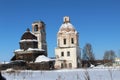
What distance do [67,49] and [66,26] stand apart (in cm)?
483

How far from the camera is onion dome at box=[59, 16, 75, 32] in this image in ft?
213

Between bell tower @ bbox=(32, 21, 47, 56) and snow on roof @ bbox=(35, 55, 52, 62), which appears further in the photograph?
bell tower @ bbox=(32, 21, 47, 56)

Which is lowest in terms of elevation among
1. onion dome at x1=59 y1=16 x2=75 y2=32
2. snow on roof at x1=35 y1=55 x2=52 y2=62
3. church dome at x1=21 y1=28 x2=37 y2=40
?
snow on roof at x1=35 y1=55 x2=52 y2=62

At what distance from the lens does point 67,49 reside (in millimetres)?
64125

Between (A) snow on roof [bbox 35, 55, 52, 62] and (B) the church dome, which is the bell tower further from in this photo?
(A) snow on roof [bbox 35, 55, 52, 62]

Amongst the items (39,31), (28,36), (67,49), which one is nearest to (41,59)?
(67,49)

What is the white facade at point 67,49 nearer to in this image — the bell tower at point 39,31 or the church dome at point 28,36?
the church dome at point 28,36

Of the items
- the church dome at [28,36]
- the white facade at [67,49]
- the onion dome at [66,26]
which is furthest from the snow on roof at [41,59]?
the onion dome at [66,26]

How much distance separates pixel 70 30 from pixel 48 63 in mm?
8653

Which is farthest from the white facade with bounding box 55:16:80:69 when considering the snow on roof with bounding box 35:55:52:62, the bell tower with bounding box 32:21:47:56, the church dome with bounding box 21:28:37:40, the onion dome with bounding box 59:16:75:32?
the bell tower with bounding box 32:21:47:56

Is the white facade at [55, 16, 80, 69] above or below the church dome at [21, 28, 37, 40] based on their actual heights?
below

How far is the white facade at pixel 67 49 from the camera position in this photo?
6382 centimetres

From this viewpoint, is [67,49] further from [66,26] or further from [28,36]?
[28,36]

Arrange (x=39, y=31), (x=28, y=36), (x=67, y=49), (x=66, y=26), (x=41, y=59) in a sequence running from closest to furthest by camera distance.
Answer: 1. (x=41, y=59)
2. (x=67, y=49)
3. (x=28, y=36)
4. (x=66, y=26)
5. (x=39, y=31)
